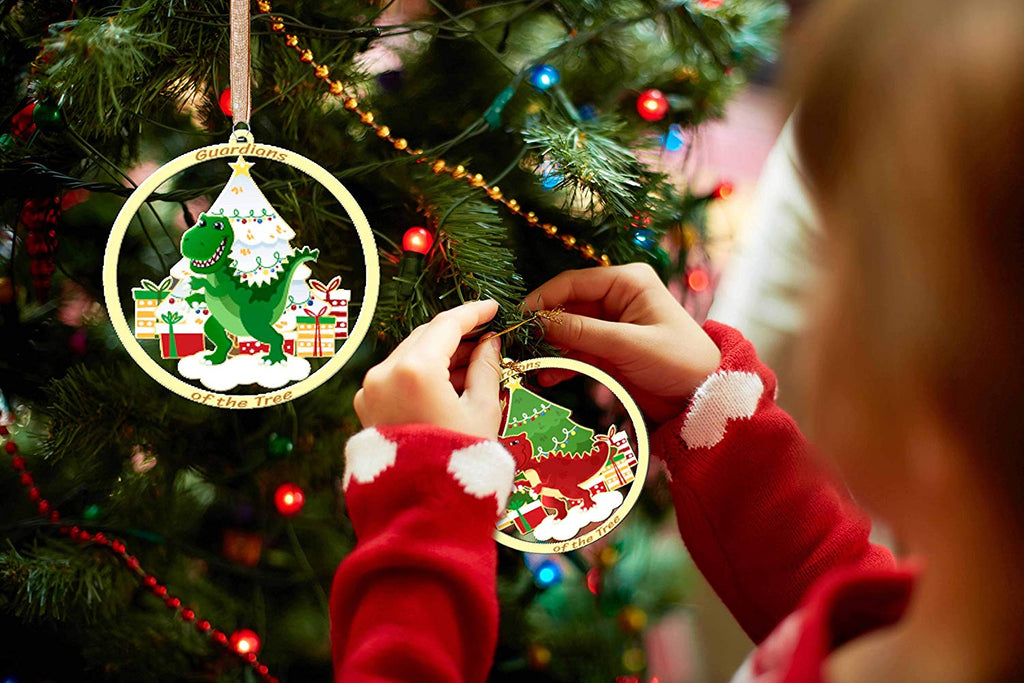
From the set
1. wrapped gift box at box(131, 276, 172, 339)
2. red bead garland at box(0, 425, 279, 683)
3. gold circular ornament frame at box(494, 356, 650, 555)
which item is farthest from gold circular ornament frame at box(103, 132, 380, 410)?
red bead garland at box(0, 425, 279, 683)

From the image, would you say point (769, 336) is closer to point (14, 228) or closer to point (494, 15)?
point (494, 15)

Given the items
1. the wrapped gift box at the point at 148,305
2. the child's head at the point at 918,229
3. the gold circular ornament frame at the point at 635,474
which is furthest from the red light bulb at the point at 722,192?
the wrapped gift box at the point at 148,305

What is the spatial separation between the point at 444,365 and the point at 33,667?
0.51 m

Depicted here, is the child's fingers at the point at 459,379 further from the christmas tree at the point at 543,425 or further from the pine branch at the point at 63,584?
the pine branch at the point at 63,584

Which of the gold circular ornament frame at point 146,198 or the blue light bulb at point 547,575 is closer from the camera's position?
the gold circular ornament frame at point 146,198

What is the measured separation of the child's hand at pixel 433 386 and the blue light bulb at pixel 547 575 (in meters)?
0.21

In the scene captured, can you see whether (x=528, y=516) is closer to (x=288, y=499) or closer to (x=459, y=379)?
(x=459, y=379)

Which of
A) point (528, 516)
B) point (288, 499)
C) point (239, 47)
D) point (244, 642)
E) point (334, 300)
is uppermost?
point (239, 47)

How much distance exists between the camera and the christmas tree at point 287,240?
1.67 feet

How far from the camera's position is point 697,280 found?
26.5 inches

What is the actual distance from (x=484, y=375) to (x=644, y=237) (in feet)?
0.57

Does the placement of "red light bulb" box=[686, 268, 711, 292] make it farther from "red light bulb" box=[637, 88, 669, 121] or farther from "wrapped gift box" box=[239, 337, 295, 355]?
"wrapped gift box" box=[239, 337, 295, 355]

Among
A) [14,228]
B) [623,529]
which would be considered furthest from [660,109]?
[14,228]

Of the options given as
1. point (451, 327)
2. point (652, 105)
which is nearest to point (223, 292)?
point (451, 327)
